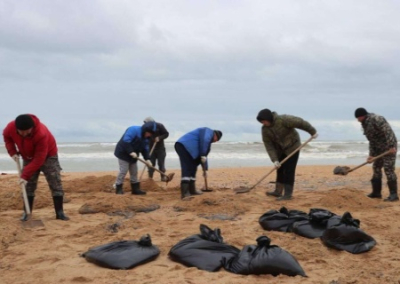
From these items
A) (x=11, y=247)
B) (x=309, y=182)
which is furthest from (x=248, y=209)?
(x=309, y=182)

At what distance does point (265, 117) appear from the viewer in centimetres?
679

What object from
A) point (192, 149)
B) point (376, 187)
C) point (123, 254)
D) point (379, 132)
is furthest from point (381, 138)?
Answer: point (123, 254)

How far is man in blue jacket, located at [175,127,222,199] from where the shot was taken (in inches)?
283

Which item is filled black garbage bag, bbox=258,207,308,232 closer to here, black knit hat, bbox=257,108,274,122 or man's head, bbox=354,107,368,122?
black knit hat, bbox=257,108,274,122

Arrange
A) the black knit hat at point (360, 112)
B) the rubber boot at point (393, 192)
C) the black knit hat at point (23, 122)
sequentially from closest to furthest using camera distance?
the black knit hat at point (23, 122), the black knit hat at point (360, 112), the rubber boot at point (393, 192)

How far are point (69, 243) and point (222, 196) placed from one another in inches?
104

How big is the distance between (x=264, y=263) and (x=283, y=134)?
3.74 m

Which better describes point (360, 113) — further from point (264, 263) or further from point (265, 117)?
point (264, 263)

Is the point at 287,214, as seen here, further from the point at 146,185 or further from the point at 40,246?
the point at 146,185

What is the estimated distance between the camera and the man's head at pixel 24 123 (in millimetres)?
4828

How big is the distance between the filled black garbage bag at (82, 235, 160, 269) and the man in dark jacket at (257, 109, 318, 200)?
340 centimetres

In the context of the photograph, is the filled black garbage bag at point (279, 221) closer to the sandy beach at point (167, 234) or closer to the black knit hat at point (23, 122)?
the sandy beach at point (167, 234)

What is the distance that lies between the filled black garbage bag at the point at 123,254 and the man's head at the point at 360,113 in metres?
3.98

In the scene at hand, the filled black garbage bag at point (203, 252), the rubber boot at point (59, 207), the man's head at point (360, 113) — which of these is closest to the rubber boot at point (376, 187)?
the man's head at point (360, 113)
